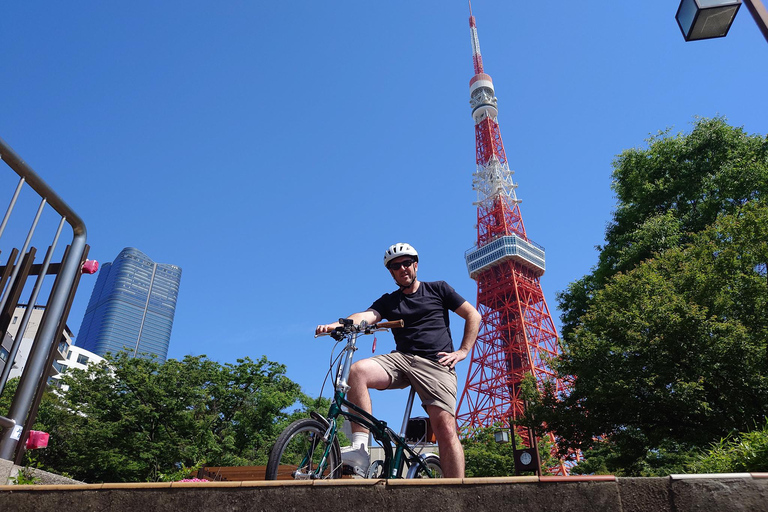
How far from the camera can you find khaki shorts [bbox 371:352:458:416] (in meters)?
3.70

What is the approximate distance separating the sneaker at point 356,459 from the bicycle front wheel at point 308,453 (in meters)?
0.08

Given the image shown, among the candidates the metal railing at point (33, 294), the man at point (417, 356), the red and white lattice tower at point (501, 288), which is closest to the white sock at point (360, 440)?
the man at point (417, 356)

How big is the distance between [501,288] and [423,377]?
53.1 meters

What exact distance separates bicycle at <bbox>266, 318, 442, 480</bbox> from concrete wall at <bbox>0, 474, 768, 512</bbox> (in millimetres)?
892

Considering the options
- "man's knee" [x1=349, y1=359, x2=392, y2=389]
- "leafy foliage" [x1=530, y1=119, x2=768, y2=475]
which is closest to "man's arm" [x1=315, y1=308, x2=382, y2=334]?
"man's knee" [x1=349, y1=359, x2=392, y2=389]

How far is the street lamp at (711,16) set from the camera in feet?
18.9

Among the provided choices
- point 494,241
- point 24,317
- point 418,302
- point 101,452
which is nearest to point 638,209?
point 418,302

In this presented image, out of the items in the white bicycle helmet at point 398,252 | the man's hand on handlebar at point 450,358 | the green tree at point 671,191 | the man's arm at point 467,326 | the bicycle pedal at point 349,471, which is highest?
the green tree at point 671,191

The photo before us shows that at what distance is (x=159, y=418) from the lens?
24938mm

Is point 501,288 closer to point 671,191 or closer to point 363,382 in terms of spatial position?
point 671,191

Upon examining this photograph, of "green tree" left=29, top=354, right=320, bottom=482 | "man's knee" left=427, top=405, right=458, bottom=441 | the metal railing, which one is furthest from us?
"green tree" left=29, top=354, right=320, bottom=482

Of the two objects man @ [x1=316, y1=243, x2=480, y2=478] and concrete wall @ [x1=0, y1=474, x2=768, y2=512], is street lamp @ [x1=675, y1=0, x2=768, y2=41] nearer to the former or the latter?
man @ [x1=316, y1=243, x2=480, y2=478]

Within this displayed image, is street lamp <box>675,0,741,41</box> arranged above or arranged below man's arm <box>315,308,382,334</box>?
above

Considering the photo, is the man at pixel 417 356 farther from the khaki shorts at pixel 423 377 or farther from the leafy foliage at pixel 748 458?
the leafy foliage at pixel 748 458
